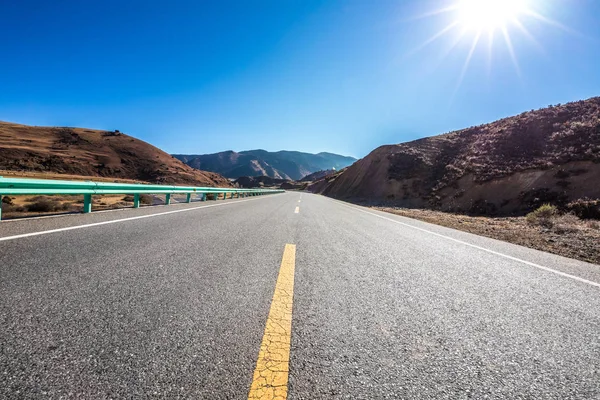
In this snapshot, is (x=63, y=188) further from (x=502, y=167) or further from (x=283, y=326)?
(x=502, y=167)

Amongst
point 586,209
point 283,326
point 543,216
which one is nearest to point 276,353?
point 283,326

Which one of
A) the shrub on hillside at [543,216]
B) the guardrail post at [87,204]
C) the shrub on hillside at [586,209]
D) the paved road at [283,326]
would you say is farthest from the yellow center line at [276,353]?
the shrub on hillside at [586,209]

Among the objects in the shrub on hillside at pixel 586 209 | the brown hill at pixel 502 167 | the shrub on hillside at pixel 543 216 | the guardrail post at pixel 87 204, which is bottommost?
the guardrail post at pixel 87 204

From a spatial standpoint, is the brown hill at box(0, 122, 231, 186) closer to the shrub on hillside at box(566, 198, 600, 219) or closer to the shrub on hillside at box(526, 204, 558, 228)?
the shrub on hillside at box(526, 204, 558, 228)

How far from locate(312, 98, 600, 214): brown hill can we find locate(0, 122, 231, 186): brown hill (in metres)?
70.3

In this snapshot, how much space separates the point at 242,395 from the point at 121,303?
1.40 m

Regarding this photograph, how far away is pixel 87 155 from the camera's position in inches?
3250

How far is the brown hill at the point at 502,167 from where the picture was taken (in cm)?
1494

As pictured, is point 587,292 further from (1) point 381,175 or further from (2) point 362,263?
A: (1) point 381,175

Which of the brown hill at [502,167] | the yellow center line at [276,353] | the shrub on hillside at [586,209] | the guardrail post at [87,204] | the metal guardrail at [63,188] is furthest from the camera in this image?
the brown hill at [502,167]

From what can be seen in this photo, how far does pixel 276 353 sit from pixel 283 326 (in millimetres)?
305

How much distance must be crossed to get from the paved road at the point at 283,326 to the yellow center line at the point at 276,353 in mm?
23

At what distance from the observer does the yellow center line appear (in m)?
→ 1.23

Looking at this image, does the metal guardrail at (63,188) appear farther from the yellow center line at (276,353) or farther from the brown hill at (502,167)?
the brown hill at (502,167)
